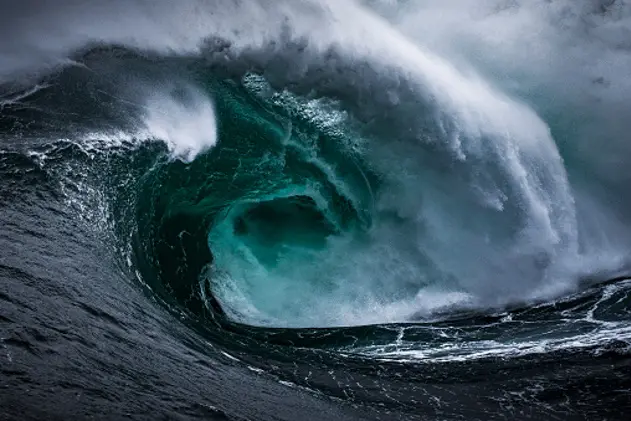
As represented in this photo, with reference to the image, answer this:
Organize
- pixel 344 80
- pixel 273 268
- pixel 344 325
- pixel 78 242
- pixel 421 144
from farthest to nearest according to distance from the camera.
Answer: pixel 344 80 → pixel 421 144 → pixel 273 268 → pixel 344 325 → pixel 78 242

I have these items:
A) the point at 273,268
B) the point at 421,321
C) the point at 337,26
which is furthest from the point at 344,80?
the point at 421,321

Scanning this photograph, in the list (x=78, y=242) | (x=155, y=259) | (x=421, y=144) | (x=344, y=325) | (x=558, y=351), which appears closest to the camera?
(x=78, y=242)

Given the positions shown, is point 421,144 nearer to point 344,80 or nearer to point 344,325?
point 344,80

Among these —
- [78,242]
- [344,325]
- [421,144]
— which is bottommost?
[78,242]

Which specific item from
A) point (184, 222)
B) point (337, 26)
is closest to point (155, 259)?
point (184, 222)

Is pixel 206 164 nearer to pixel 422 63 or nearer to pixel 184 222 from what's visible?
pixel 184 222

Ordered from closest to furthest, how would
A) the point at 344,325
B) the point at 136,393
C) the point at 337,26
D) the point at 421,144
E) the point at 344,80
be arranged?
the point at 136,393
the point at 344,325
the point at 421,144
the point at 344,80
the point at 337,26

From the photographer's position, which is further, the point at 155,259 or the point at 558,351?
the point at 155,259

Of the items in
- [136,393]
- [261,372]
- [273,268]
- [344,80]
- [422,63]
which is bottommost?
[136,393]

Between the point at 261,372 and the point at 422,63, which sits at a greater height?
the point at 422,63

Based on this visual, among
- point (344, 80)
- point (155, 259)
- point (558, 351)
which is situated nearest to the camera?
point (558, 351)
